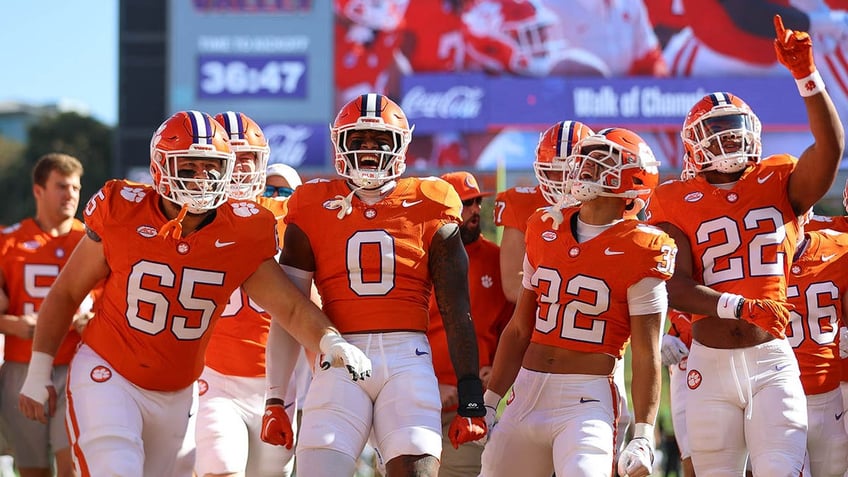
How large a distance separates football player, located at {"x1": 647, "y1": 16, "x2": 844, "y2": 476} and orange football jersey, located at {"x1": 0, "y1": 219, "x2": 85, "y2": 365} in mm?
3683

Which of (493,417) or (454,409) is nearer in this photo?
(493,417)

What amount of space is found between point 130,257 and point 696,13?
711 inches

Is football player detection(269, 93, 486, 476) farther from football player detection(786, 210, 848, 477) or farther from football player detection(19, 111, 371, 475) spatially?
football player detection(786, 210, 848, 477)

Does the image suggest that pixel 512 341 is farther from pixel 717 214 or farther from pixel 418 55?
pixel 418 55

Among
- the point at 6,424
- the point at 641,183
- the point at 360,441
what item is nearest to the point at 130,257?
the point at 360,441

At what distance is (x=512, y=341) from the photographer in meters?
4.88

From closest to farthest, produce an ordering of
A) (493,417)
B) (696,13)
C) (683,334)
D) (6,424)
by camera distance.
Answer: (493,417)
(683,334)
(6,424)
(696,13)

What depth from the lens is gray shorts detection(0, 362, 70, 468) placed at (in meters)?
7.13

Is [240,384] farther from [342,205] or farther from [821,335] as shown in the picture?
[821,335]

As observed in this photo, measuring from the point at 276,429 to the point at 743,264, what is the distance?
2059mm

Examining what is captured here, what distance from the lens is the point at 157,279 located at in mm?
4660

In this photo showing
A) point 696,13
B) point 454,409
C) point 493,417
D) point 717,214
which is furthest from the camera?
point 696,13

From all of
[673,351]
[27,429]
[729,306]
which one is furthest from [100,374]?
[673,351]

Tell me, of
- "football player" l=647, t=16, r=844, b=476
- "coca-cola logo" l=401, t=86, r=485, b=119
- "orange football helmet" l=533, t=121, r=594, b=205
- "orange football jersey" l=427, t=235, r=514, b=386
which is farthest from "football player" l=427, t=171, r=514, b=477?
"coca-cola logo" l=401, t=86, r=485, b=119
